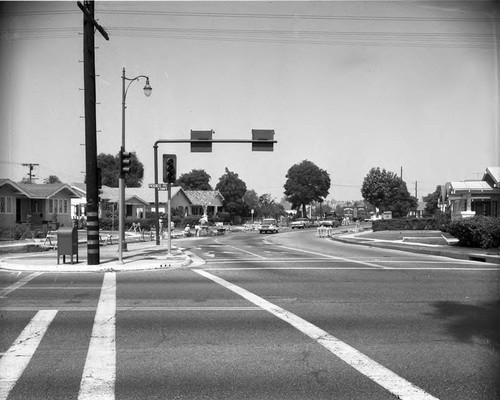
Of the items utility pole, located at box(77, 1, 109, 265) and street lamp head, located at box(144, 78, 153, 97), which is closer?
utility pole, located at box(77, 1, 109, 265)

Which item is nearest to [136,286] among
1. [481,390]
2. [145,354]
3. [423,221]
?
[145,354]

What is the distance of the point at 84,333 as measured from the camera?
7137 millimetres

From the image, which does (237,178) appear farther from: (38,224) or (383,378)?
(383,378)

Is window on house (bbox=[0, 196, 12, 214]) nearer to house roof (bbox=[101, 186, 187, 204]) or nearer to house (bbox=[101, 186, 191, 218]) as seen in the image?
house (bbox=[101, 186, 191, 218])

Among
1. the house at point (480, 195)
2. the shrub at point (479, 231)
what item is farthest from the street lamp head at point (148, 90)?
the house at point (480, 195)

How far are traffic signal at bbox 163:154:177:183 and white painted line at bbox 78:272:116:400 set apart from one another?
1039cm

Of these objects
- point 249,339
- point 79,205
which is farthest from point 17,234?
point 249,339

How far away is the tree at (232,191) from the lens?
87438 millimetres

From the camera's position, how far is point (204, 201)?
8062 centimetres

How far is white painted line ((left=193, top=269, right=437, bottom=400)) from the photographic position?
16.5 feet

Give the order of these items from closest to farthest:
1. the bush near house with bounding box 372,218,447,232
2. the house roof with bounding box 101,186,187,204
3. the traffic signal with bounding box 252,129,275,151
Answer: the traffic signal with bounding box 252,129,275,151, the bush near house with bounding box 372,218,447,232, the house roof with bounding box 101,186,187,204

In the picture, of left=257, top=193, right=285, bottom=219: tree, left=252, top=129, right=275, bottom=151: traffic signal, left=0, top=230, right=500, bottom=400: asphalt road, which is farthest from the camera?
left=257, top=193, right=285, bottom=219: tree

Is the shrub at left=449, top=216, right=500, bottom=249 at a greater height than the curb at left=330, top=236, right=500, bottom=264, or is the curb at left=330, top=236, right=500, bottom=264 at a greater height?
the shrub at left=449, top=216, right=500, bottom=249

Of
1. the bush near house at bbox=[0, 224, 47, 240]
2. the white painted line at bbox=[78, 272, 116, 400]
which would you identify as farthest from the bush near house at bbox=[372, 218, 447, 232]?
the white painted line at bbox=[78, 272, 116, 400]
